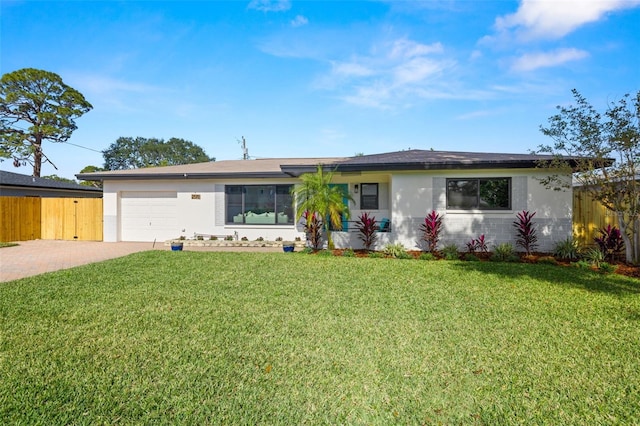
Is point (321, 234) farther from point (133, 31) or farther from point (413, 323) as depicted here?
point (133, 31)

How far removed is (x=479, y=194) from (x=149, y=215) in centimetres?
1348

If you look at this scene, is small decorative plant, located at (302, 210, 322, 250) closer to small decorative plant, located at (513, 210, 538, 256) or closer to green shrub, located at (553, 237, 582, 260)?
small decorative plant, located at (513, 210, 538, 256)

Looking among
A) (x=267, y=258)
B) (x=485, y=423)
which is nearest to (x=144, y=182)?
(x=267, y=258)

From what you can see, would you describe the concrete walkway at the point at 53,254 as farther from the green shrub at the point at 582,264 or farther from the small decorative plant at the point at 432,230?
the green shrub at the point at 582,264

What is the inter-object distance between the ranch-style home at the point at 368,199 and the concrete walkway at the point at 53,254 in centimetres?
142

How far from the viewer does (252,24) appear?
10.9m

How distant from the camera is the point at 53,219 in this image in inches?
572

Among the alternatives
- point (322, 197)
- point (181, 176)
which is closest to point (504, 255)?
point (322, 197)

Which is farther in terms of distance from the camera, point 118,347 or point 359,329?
point 359,329

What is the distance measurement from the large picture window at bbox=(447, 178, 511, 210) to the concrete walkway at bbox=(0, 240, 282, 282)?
Result: 6.54m

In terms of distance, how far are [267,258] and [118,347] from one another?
603 centimetres

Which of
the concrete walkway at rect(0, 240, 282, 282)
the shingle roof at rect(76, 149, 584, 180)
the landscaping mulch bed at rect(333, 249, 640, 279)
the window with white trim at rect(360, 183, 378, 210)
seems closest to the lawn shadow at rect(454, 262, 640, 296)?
the landscaping mulch bed at rect(333, 249, 640, 279)

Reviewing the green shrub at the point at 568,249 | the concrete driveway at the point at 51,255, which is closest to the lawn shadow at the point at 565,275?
the green shrub at the point at 568,249

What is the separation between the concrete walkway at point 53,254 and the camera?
322 inches
